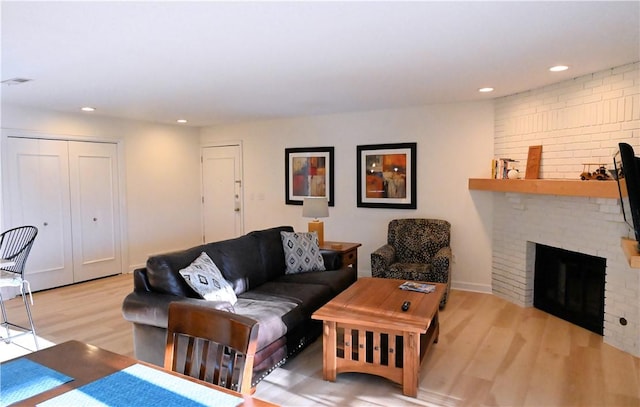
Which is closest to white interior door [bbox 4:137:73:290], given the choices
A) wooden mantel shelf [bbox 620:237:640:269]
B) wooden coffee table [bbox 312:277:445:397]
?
wooden coffee table [bbox 312:277:445:397]

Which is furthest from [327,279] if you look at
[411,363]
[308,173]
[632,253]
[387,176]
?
[308,173]

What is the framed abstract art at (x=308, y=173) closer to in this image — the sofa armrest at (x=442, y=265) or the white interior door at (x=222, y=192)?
the white interior door at (x=222, y=192)

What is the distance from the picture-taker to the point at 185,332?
150cm

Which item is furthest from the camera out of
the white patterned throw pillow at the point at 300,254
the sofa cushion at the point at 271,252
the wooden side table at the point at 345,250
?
the wooden side table at the point at 345,250

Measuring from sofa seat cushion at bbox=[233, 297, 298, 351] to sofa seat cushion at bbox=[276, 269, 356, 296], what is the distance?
64 cm

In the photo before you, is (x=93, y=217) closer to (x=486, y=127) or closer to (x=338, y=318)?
(x=338, y=318)

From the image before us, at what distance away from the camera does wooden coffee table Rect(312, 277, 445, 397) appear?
2.66m

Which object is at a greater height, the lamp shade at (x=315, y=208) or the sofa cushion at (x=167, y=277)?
the lamp shade at (x=315, y=208)

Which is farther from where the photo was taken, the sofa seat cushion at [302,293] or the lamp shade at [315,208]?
the lamp shade at [315,208]

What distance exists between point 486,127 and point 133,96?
4000 mm

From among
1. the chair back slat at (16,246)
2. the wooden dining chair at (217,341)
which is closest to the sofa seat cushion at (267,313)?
the wooden dining chair at (217,341)

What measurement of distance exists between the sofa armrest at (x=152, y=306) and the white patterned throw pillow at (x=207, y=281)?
3.7 inches

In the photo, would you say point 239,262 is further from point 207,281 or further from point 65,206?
point 65,206

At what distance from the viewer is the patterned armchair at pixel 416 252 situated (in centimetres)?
435
